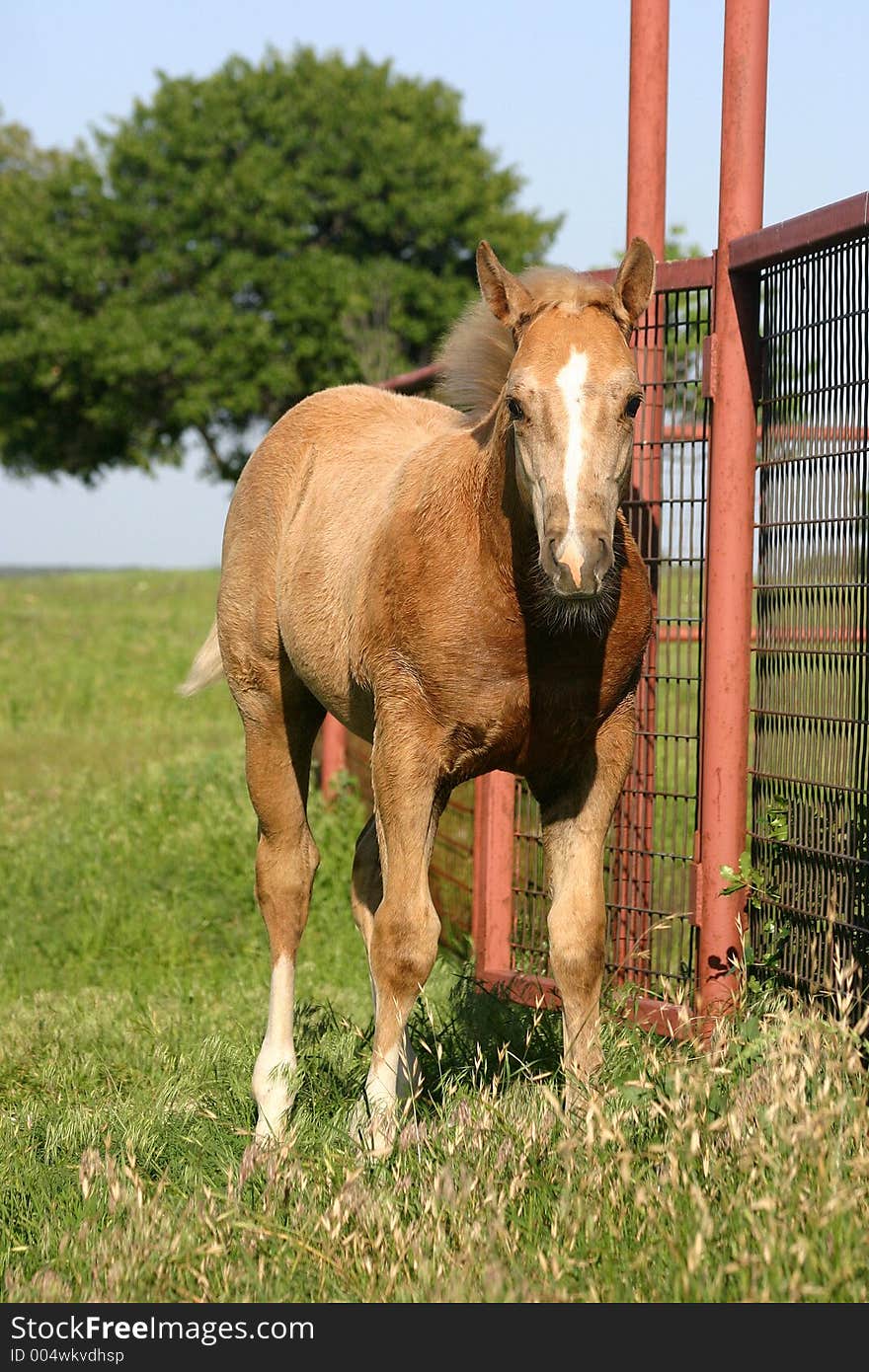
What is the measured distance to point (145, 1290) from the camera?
3.05 meters

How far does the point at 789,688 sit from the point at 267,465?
2.11 metres

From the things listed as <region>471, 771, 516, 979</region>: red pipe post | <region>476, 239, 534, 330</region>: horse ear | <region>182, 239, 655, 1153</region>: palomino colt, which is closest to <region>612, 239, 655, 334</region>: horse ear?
<region>182, 239, 655, 1153</region>: palomino colt

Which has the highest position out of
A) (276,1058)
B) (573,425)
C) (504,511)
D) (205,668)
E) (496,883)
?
(573,425)

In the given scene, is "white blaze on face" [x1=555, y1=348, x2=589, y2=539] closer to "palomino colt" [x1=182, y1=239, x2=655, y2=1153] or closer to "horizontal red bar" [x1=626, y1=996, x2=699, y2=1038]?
"palomino colt" [x1=182, y1=239, x2=655, y2=1153]

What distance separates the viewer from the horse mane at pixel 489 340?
3.89 metres

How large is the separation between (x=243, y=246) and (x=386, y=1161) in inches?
1300

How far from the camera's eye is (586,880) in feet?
14.0

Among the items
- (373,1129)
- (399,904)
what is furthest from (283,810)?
(373,1129)

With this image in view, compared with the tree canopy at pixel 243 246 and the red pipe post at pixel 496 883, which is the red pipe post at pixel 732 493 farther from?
the tree canopy at pixel 243 246

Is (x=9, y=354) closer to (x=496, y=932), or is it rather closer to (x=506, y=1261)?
(x=496, y=932)

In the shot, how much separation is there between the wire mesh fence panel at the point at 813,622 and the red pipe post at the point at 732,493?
64mm

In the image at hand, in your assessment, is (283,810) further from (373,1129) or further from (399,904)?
(373,1129)

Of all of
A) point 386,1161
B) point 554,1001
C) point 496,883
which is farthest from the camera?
point 496,883

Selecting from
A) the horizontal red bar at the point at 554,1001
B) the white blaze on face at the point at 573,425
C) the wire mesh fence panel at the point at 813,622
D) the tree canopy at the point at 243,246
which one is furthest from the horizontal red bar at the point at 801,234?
the tree canopy at the point at 243,246
